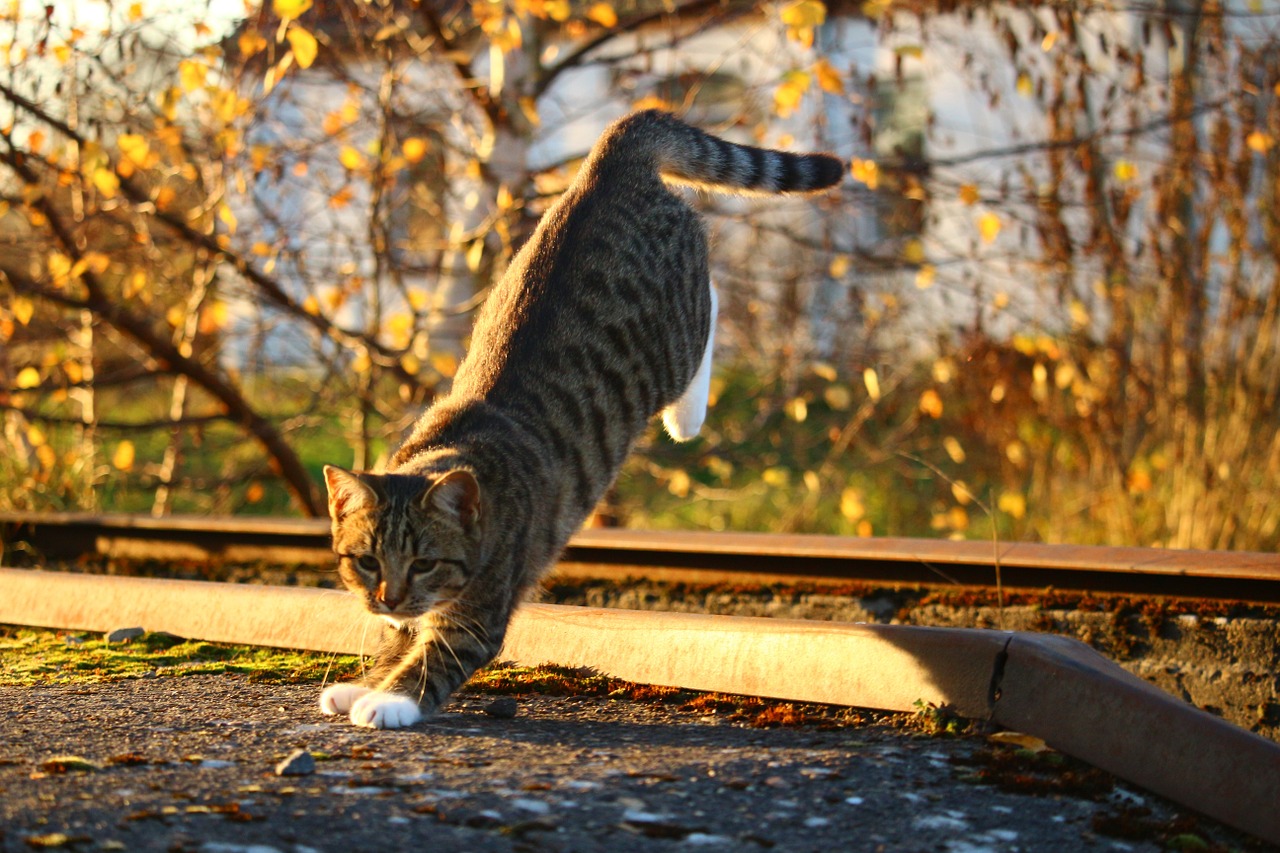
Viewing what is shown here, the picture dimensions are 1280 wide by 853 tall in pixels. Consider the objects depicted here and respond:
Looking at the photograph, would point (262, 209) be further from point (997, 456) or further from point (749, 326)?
point (997, 456)

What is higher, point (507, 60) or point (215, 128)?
point (507, 60)

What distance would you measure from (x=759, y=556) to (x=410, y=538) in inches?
54.6

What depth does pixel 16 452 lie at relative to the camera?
653 cm

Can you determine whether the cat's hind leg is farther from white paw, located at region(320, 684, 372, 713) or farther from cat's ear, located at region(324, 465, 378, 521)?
white paw, located at region(320, 684, 372, 713)

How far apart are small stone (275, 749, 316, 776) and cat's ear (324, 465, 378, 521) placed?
0.96 metres

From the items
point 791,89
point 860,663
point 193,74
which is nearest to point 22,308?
point 193,74

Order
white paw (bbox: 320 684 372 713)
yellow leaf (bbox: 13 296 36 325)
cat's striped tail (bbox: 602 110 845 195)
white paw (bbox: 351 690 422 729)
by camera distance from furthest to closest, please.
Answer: yellow leaf (bbox: 13 296 36 325) < cat's striped tail (bbox: 602 110 845 195) < white paw (bbox: 320 684 372 713) < white paw (bbox: 351 690 422 729)

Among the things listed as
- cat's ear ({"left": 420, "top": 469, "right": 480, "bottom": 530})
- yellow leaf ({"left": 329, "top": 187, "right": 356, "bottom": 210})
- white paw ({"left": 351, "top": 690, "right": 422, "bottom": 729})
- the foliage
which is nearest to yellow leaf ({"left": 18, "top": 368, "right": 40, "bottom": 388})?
the foliage

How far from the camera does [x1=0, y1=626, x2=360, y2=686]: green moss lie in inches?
129

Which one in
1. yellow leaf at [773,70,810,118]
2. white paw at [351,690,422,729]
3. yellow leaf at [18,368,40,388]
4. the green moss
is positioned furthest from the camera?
yellow leaf at [18,368,40,388]

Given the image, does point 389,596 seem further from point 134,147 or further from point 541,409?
point 134,147

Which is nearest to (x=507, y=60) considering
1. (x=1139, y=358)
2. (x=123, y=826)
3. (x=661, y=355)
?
(x=661, y=355)

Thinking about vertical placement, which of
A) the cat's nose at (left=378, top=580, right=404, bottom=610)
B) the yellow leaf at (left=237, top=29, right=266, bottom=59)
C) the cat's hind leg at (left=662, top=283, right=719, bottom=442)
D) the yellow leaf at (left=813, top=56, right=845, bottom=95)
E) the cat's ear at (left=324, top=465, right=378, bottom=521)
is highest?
the yellow leaf at (left=237, top=29, right=266, bottom=59)

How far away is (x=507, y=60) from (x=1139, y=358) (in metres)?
3.52
